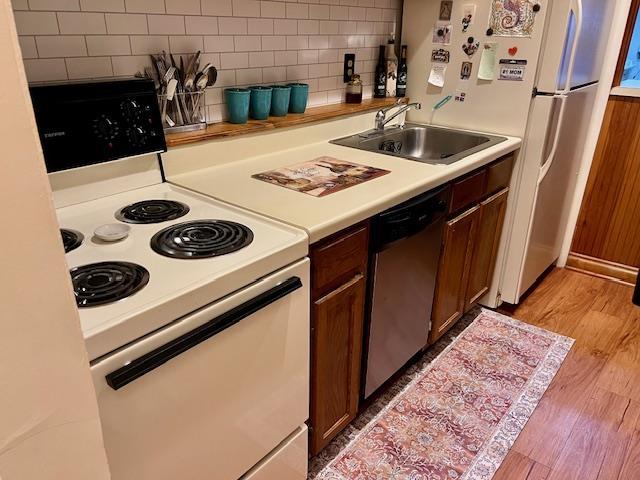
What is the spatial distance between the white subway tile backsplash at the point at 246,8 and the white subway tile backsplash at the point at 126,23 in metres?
0.37

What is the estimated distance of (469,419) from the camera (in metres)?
1.89

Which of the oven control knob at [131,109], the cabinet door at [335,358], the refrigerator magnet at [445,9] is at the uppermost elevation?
the refrigerator magnet at [445,9]

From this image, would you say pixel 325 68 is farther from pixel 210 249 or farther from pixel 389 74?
pixel 210 249

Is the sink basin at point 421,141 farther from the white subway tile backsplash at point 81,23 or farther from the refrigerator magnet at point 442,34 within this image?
the white subway tile backsplash at point 81,23

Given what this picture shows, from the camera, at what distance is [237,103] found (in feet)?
5.82

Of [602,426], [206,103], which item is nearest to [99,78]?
[206,103]

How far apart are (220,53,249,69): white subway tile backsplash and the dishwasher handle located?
81 centimetres

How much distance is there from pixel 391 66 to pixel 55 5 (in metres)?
1.57

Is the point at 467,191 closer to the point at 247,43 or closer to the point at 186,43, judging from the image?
the point at 247,43

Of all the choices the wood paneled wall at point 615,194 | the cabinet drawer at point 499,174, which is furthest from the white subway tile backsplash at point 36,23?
the wood paneled wall at point 615,194

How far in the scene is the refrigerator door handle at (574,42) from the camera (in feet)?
6.58

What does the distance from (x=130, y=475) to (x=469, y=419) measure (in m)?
1.34

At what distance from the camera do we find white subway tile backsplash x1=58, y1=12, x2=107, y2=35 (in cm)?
134

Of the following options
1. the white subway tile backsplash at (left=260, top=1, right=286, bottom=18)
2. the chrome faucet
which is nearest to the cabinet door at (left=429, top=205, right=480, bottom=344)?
the chrome faucet
